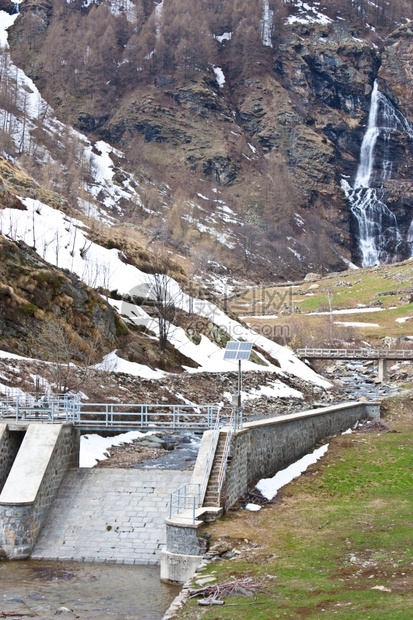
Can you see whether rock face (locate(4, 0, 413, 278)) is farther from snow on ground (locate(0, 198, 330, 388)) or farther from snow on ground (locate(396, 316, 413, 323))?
snow on ground (locate(0, 198, 330, 388))

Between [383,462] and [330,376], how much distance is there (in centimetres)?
4829

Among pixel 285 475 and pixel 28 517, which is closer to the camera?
pixel 28 517

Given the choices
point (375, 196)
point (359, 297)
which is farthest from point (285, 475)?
point (375, 196)

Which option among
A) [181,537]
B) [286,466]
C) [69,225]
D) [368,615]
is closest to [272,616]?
[368,615]

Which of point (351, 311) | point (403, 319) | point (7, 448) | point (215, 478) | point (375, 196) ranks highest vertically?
point (375, 196)

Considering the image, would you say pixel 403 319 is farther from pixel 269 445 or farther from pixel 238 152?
pixel 238 152

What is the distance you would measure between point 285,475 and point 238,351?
211 inches

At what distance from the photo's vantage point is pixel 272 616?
1308 cm

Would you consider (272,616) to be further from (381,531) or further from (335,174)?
(335,174)

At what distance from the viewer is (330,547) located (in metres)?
17.4

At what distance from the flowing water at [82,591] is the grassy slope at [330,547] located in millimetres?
1917

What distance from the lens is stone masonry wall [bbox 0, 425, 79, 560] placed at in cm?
2052

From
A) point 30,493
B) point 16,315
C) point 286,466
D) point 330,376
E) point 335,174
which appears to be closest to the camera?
point 30,493

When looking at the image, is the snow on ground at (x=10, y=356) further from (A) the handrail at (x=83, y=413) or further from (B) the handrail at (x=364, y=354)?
(B) the handrail at (x=364, y=354)
